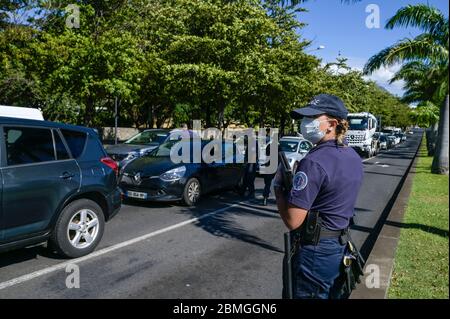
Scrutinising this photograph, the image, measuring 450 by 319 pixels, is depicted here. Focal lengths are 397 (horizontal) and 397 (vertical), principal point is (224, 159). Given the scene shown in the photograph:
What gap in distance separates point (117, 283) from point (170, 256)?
1.10m

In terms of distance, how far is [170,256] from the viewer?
5473 millimetres

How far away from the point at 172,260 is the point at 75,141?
6.87 ft

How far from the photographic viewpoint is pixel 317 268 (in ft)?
8.39

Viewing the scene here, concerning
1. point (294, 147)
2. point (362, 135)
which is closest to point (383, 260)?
point (294, 147)

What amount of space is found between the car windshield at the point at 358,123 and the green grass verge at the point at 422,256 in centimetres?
1934

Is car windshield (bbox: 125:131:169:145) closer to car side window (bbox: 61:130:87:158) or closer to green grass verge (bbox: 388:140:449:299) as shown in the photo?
car side window (bbox: 61:130:87:158)

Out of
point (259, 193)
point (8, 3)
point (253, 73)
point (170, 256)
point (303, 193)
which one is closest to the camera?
point (303, 193)

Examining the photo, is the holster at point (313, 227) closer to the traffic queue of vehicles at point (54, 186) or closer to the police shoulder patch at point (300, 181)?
the police shoulder patch at point (300, 181)

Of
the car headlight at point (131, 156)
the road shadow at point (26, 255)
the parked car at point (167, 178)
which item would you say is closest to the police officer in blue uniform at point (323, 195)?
the road shadow at point (26, 255)

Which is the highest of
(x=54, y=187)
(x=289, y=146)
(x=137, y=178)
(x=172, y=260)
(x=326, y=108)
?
(x=326, y=108)

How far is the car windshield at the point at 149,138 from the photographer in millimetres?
13141

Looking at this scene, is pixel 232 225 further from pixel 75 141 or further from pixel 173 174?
pixel 75 141

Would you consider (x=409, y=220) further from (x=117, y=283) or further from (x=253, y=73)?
(x=253, y=73)
